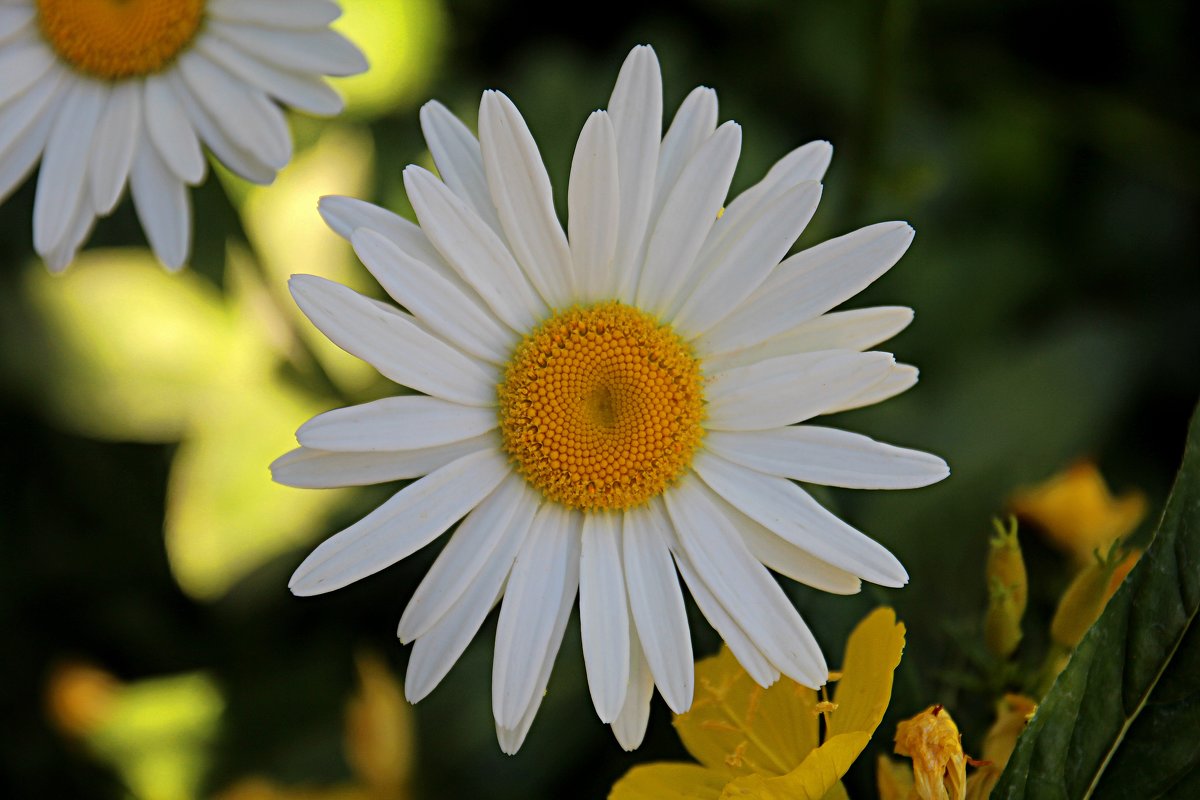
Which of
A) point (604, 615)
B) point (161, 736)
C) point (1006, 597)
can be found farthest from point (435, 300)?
point (161, 736)

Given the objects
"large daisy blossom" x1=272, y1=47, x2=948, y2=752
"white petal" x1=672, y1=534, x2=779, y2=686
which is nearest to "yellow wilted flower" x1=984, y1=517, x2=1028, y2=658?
"large daisy blossom" x1=272, y1=47, x2=948, y2=752

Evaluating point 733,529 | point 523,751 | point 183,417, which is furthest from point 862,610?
point 183,417

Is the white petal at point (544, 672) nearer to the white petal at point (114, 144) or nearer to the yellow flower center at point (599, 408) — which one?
the yellow flower center at point (599, 408)

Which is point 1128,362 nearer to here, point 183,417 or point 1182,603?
point 1182,603

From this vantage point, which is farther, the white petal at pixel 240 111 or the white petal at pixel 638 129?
the white petal at pixel 240 111

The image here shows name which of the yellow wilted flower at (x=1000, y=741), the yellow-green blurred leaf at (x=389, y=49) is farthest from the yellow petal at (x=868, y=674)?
the yellow-green blurred leaf at (x=389, y=49)

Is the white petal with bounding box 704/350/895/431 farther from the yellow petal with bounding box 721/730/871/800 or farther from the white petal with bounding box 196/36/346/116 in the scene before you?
the white petal with bounding box 196/36/346/116
